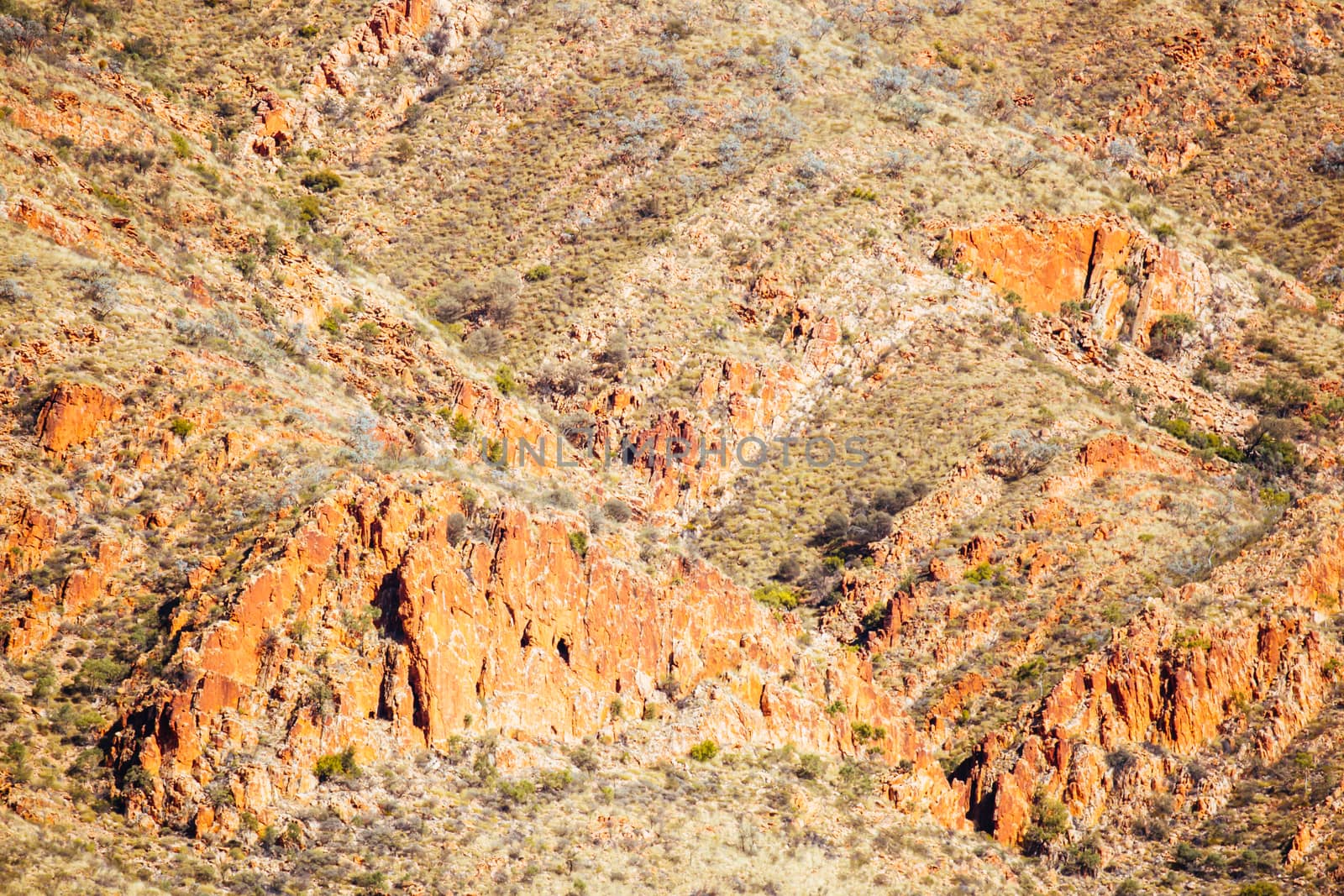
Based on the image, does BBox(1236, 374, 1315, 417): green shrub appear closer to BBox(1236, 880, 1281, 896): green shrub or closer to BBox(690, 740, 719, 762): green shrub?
BBox(1236, 880, 1281, 896): green shrub

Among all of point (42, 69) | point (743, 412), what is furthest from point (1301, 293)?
point (42, 69)

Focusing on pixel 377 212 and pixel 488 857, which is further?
pixel 377 212

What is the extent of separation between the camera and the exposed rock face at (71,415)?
49594mm

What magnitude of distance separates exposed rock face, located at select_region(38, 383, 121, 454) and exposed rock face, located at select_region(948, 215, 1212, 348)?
1571 inches

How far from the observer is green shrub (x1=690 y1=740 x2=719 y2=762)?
53.3m

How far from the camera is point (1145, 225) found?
80.6 meters

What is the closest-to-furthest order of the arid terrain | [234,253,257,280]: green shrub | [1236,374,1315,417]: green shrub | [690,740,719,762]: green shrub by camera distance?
the arid terrain → [690,740,719,762]: green shrub → [234,253,257,280]: green shrub → [1236,374,1315,417]: green shrub

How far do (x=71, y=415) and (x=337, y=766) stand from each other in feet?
44.8

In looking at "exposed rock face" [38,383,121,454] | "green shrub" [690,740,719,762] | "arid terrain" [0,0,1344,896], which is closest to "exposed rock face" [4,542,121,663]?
"arid terrain" [0,0,1344,896]

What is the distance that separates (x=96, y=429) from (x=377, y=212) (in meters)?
29.1

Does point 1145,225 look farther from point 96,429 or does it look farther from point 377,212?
point 96,429

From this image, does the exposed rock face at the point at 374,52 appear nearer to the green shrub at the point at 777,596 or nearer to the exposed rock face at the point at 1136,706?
the green shrub at the point at 777,596

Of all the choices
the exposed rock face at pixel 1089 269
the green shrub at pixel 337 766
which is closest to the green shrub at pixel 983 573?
the exposed rock face at pixel 1089 269

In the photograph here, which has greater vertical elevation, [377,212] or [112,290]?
[377,212]
